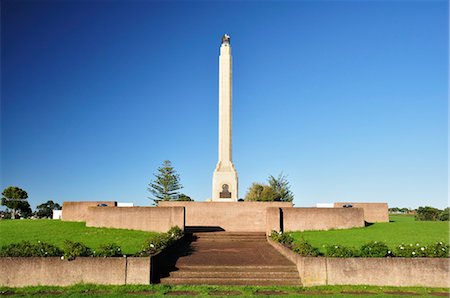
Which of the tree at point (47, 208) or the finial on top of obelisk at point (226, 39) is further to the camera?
the tree at point (47, 208)

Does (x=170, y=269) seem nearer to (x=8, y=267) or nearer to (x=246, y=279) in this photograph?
(x=246, y=279)

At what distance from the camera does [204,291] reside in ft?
31.1

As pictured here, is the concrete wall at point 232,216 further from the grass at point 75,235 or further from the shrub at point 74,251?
the shrub at point 74,251

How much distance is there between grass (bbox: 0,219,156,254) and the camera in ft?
48.1

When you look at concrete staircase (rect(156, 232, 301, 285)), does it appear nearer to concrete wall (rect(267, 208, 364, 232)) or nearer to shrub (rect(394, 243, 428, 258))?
shrub (rect(394, 243, 428, 258))

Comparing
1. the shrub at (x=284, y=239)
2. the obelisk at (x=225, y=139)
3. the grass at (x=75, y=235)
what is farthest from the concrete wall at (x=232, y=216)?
the obelisk at (x=225, y=139)

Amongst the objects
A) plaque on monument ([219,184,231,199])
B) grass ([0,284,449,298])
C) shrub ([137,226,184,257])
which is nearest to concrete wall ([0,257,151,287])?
grass ([0,284,449,298])

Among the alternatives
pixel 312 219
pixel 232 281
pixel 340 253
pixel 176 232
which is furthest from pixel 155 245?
pixel 312 219

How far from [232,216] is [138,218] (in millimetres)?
5767

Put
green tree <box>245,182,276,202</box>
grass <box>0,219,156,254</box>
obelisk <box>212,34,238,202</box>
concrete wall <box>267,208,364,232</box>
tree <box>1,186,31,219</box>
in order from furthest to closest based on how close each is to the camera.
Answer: tree <box>1,186,31,219</box> → green tree <box>245,182,276,202</box> → obelisk <box>212,34,238,202</box> → concrete wall <box>267,208,364,232</box> → grass <box>0,219,156,254</box>

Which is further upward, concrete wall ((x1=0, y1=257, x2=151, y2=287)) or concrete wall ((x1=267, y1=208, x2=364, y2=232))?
concrete wall ((x1=267, y1=208, x2=364, y2=232))

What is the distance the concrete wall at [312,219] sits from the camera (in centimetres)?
1895

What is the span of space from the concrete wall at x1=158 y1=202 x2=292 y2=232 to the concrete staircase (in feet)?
23.9

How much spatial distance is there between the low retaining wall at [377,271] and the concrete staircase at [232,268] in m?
0.66
